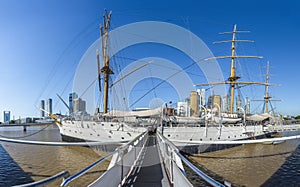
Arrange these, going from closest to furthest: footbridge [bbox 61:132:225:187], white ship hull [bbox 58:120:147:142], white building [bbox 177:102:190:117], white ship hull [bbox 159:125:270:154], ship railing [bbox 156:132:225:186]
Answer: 1. ship railing [bbox 156:132:225:186]
2. footbridge [bbox 61:132:225:187]
3. white ship hull [bbox 159:125:270:154]
4. white ship hull [bbox 58:120:147:142]
5. white building [bbox 177:102:190:117]

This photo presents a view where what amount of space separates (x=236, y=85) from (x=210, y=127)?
19536 mm

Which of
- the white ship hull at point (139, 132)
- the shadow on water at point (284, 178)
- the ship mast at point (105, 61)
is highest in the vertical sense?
the ship mast at point (105, 61)

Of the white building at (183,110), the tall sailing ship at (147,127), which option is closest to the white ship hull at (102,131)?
the tall sailing ship at (147,127)

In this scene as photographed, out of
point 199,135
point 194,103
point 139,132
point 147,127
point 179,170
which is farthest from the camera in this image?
point 194,103

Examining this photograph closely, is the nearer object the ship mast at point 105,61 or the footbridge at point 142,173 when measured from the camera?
the footbridge at point 142,173

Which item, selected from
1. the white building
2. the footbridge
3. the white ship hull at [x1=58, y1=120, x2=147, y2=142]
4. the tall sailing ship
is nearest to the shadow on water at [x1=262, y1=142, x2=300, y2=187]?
the tall sailing ship

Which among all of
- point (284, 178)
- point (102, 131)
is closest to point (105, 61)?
point (102, 131)

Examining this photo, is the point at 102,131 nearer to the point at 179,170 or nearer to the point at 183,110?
the point at 183,110

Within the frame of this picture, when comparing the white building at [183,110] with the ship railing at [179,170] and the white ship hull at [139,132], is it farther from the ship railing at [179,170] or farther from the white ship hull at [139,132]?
the ship railing at [179,170]

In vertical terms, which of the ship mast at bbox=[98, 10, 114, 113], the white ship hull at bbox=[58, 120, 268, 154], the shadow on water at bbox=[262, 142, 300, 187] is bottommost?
the shadow on water at bbox=[262, 142, 300, 187]

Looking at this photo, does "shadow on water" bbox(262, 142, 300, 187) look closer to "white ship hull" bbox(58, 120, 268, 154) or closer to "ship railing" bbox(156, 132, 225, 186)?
"white ship hull" bbox(58, 120, 268, 154)

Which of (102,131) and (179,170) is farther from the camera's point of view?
(102,131)

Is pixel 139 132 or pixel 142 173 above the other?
pixel 142 173

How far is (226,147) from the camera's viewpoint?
20.8 m
